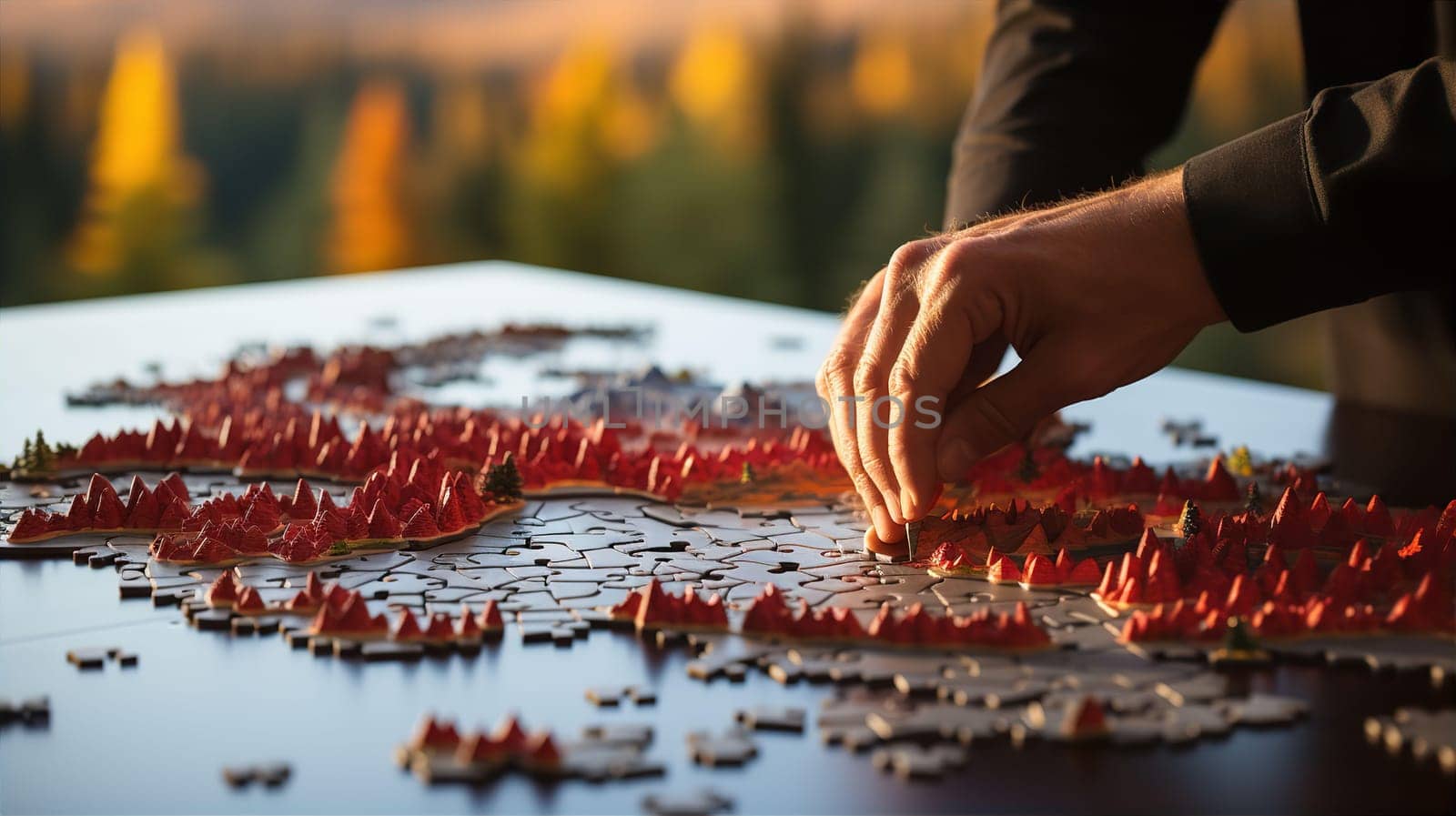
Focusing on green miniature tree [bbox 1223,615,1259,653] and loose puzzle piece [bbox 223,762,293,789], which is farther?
green miniature tree [bbox 1223,615,1259,653]

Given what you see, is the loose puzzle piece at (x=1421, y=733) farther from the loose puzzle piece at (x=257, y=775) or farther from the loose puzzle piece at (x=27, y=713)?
the loose puzzle piece at (x=27, y=713)

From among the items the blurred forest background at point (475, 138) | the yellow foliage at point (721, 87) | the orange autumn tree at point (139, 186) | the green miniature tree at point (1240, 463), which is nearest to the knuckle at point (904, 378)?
the green miniature tree at point (1240, 463)

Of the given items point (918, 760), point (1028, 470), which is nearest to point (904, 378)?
point (1028, 470)

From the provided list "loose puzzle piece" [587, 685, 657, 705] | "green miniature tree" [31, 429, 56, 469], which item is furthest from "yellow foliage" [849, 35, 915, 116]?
"loose puzzle piece" [587, 685, 657, 705]

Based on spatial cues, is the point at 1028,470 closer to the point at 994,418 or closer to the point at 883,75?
the point at 994,418

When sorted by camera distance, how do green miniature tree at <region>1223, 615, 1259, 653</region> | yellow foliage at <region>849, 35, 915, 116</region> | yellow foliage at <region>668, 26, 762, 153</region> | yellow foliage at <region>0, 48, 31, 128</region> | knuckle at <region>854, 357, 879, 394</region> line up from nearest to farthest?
green miniature tree at <region>1223, 615, 1259, 653</region>, knuckle at <region>854, 357, 879, 394</region>, yellow foliage at <region>0, 48, 31, 128</region>, yellow foliage at <region>849, 35, 915, 116</region>, yellow foliage at <region>668, 26, 762, 153</region>

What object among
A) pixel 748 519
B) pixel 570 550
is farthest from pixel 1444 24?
pixel 570 550

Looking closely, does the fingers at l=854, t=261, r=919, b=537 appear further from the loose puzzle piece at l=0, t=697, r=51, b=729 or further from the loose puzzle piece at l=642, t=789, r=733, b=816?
the loose puzzle piece at l=0, t=697, r=51, b=729
